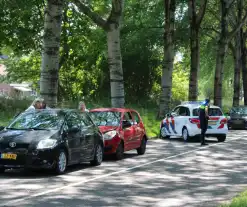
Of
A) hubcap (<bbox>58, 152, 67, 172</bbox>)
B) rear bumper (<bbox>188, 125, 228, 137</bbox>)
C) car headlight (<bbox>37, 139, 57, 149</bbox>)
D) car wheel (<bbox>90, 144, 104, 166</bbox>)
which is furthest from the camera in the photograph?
rear bumper (<bbox>188, 125, 228, 137</bbox>)

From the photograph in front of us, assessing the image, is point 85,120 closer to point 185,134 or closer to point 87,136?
point 87,136

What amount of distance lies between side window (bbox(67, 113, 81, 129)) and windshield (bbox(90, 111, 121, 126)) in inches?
114

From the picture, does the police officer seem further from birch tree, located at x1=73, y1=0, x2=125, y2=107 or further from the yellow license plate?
the yellow license plate

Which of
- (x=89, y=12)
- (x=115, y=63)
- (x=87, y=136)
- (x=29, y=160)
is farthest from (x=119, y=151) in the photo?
(x=89, y=12)

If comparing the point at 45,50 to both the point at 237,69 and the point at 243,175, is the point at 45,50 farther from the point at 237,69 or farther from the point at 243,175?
the point at 237,69

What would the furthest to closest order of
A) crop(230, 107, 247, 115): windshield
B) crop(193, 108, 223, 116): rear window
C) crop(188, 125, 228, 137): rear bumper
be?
crop(230, 107, 247, 115): windshield, crop(193, 108, 223, 116): rear window, crop(188, 125, 228, 137): rear bumper

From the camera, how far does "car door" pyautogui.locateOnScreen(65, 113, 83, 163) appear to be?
13.8 m

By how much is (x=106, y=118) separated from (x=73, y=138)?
4.18 meters

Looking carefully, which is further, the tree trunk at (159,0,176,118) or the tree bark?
the tree bark

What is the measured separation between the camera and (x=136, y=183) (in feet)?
39.6

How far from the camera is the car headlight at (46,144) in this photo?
505 inches

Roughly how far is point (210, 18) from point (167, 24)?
17.3m

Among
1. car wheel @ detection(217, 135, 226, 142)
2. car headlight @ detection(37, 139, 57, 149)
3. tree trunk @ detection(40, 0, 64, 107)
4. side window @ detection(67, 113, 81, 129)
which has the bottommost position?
car wheel @ detection(217, 135, 226, 142)

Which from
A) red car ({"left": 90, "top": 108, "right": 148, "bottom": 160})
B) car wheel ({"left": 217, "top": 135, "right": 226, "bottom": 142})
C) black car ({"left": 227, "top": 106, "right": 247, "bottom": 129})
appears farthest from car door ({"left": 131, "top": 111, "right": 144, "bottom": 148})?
black car ({"left": 227, "top": 106, "right": 247, "bottom": 129})
